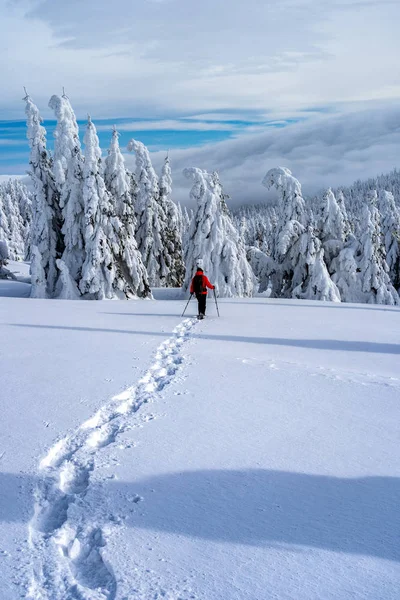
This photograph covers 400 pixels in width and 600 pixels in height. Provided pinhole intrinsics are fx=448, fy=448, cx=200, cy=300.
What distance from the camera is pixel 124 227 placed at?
26.9 m

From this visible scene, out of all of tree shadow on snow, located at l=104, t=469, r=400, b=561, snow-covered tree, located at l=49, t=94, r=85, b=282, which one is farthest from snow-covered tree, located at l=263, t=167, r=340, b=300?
tree shadow on snow, located at l=104, t=469, r=400, b=561

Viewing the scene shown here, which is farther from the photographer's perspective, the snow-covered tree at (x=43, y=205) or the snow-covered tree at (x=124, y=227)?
the snow-covered tree at (x=124, y=227)

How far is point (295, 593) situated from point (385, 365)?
6949 millimetres

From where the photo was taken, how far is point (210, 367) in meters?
8.47

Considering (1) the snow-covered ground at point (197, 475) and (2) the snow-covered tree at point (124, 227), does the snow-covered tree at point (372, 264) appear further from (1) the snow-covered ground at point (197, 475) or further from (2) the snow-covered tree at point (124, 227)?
(1) the snow-covered ground at point (197, 475)

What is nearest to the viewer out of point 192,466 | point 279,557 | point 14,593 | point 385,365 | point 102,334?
point 14,593

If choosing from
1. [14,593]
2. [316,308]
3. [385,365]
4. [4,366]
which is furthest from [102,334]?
[316,308]

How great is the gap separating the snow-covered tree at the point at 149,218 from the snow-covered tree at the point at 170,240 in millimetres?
709

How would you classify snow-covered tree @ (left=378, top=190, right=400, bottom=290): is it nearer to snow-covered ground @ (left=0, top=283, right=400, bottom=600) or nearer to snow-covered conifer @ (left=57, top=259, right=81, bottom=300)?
snow-covered conifer @ (left=57, top=259, right=81, bottom=300)

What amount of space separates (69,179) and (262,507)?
24.0m

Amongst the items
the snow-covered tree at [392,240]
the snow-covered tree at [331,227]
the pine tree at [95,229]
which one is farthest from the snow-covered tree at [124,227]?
the snow-covered tree at [392,240]

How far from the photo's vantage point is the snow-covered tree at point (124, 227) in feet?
88.3

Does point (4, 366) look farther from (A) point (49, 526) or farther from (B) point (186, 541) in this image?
(B) point (186, 541)

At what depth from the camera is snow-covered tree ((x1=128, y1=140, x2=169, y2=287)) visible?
117 ft
